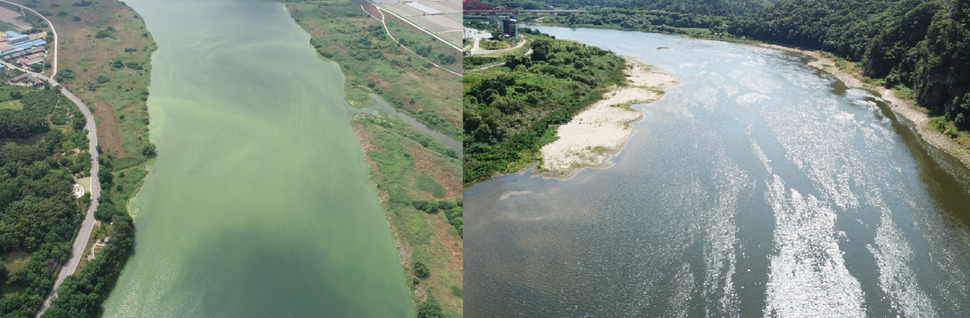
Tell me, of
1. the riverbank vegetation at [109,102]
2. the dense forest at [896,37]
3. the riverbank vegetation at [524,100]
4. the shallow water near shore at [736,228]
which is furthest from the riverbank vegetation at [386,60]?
the dense forest at [896,37]

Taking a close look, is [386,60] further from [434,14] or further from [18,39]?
[18,39]

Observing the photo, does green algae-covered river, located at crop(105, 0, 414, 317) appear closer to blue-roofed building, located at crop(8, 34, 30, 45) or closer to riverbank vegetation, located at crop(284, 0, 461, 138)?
riverbank vegetation, located at crop(284, 0, 461, 138)

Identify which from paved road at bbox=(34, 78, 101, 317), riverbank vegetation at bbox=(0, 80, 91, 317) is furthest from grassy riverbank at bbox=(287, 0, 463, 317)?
riverbank vegetation at bbox=(0, 80, 91, 317)

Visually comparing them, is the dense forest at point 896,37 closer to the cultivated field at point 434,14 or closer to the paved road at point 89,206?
the cultivated field at point 434,14

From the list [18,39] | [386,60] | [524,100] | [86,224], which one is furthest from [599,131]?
[18,39]

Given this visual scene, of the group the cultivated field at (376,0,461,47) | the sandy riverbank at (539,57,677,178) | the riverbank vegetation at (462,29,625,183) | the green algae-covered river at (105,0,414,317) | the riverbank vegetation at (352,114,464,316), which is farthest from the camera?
the cultivated field at (376,0,461,47)

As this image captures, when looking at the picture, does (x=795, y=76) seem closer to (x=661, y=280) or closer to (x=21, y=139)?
(x=661, y=280)

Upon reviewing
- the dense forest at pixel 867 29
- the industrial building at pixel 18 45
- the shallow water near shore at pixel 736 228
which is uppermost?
the dense forest at pixel 867 29
